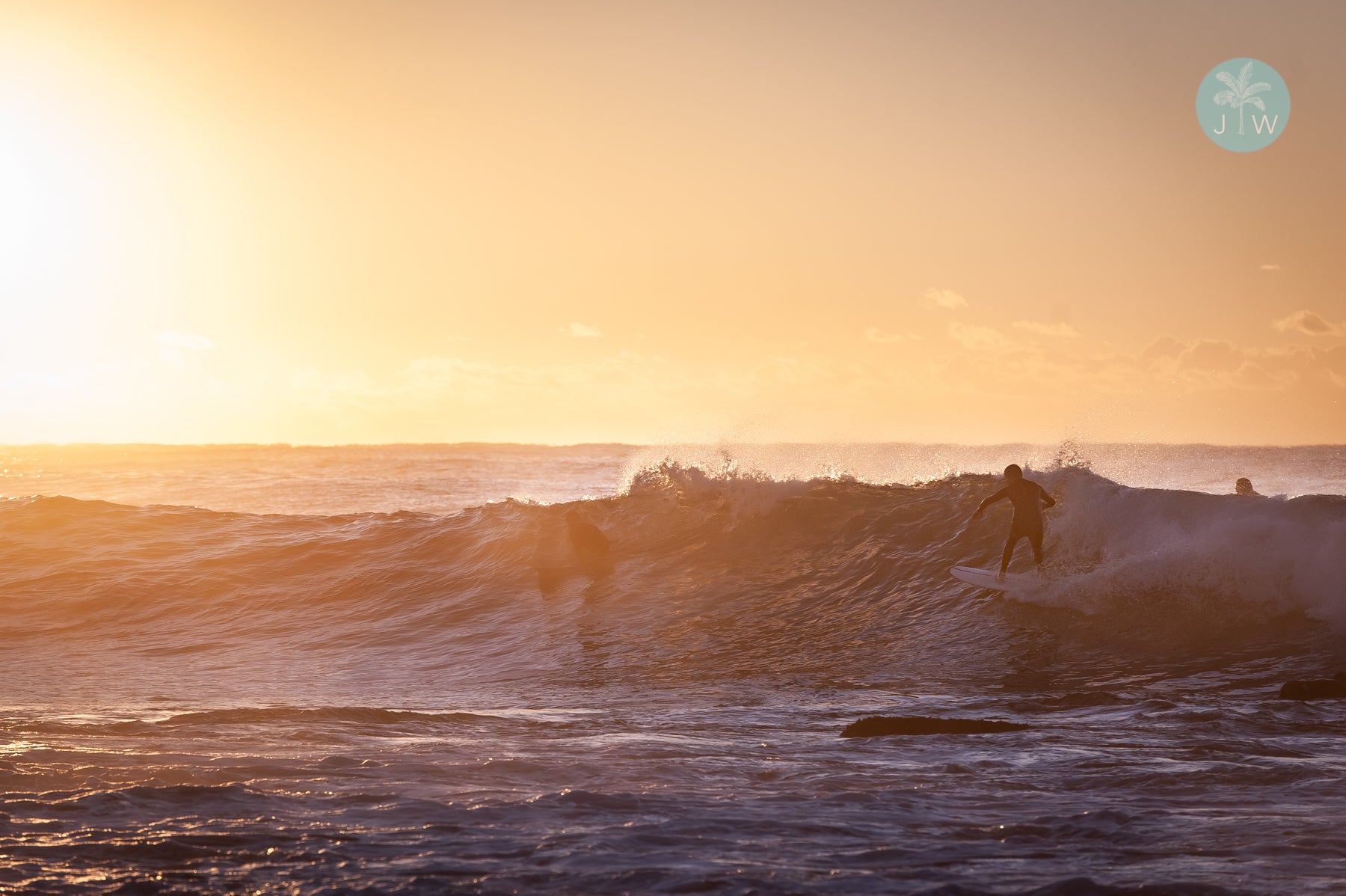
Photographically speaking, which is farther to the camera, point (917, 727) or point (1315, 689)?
point (1315, 689)

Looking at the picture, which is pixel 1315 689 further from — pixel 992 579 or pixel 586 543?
pixel 586 543

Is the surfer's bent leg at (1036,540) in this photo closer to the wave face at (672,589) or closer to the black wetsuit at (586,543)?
the wave face at (672,589)

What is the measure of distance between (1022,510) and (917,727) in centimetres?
654

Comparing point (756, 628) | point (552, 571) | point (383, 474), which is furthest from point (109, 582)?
point (383, 474)

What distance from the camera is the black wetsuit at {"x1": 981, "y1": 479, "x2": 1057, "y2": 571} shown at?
1455 cm

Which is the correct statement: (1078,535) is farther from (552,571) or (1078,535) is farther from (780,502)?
(552,571)

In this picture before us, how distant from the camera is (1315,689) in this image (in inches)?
383

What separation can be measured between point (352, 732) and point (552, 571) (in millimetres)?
10088

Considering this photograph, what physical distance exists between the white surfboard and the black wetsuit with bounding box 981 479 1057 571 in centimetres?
23

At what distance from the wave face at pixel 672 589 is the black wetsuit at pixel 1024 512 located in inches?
21.3

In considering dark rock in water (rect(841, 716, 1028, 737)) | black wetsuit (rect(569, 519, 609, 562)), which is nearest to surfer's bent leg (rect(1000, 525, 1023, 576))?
dark rock in water (rect(841, 716, 1028, 737))

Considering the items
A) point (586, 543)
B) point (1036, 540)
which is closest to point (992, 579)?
point (1036, 540)

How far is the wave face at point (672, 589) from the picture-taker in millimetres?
12820

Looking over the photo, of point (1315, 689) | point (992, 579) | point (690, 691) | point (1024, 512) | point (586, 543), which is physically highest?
point (1024, 512)
